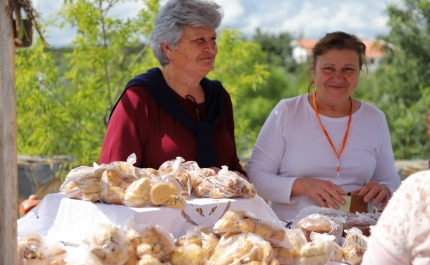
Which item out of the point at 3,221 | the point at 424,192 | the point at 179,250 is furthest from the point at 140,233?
the point at 424,192

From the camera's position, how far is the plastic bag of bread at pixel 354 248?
2150mm

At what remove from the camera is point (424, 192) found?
1470 millimetres

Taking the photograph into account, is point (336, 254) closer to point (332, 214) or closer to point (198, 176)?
point (332, 214)

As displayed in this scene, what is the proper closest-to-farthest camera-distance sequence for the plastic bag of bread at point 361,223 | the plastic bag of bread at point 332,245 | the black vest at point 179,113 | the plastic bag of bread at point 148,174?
the plastic bag of bread at point 332,245, the plastic bag of bread at point 148,174, the plastic bag of bread at point 361,223, the black vest at point 179,113

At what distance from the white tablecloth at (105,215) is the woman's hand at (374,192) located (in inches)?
37.1

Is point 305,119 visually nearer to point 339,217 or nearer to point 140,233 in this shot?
point 339,217

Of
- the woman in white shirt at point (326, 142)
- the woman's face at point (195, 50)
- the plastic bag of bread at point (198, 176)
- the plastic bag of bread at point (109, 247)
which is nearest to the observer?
the plastic bag of bread at point (109, 247)

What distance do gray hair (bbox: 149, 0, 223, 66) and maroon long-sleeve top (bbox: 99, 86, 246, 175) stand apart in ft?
1.12

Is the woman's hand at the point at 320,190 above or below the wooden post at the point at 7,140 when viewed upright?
below

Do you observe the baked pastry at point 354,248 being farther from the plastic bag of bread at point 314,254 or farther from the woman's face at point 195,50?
the woman's face at point 195,50

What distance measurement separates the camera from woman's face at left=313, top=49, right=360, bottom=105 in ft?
11.1

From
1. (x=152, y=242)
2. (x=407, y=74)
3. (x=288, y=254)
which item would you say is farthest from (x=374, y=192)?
(x=407, y=74)

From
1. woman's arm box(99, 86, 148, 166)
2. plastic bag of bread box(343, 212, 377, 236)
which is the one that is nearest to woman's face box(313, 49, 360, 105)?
plastic bag of bread box(343, 212, 377, 236)

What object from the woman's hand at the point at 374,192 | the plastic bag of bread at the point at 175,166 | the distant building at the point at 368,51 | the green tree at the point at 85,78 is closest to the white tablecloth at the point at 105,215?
A: the plastic bag of bread at the point at 175,166
